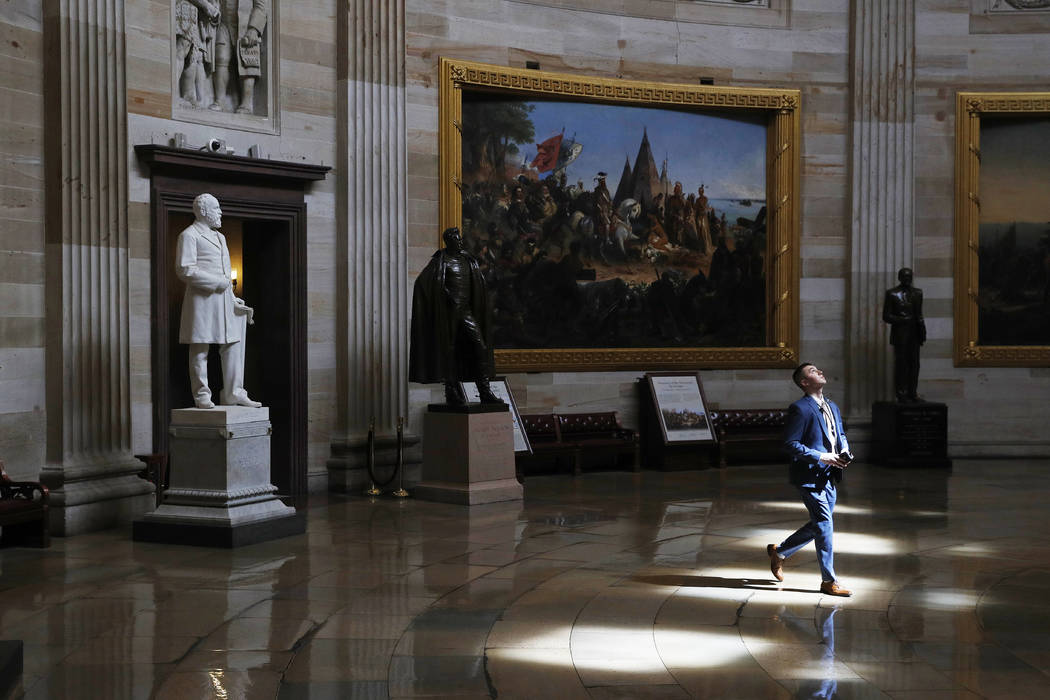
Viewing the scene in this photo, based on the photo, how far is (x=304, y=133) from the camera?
14.8 m

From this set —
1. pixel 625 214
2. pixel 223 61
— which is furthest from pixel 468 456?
pixel 625 214

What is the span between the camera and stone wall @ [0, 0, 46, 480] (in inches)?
449

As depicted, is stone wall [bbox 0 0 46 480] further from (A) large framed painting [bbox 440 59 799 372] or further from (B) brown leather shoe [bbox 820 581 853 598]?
(B) brown leather shoe [bbox 820 581 853 598]

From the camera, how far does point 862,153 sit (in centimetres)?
1898

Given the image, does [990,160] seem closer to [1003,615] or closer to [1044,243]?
[1044,243]

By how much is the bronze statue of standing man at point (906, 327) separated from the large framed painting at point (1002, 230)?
56.6 inches

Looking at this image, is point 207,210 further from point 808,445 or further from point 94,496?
point 808,445

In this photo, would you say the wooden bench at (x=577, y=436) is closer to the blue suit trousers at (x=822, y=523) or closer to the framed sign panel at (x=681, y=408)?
the framed sign panel at (x=681, y=408)

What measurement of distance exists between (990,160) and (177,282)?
42.3ft

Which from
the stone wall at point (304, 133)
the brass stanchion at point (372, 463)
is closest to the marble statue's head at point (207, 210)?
the stone wall at point (304, 133)

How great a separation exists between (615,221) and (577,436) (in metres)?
3.42

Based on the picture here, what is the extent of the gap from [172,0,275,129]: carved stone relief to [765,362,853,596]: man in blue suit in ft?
26.6

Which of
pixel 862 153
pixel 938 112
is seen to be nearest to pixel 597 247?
pixel 862 153

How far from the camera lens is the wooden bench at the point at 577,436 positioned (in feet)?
55.4
